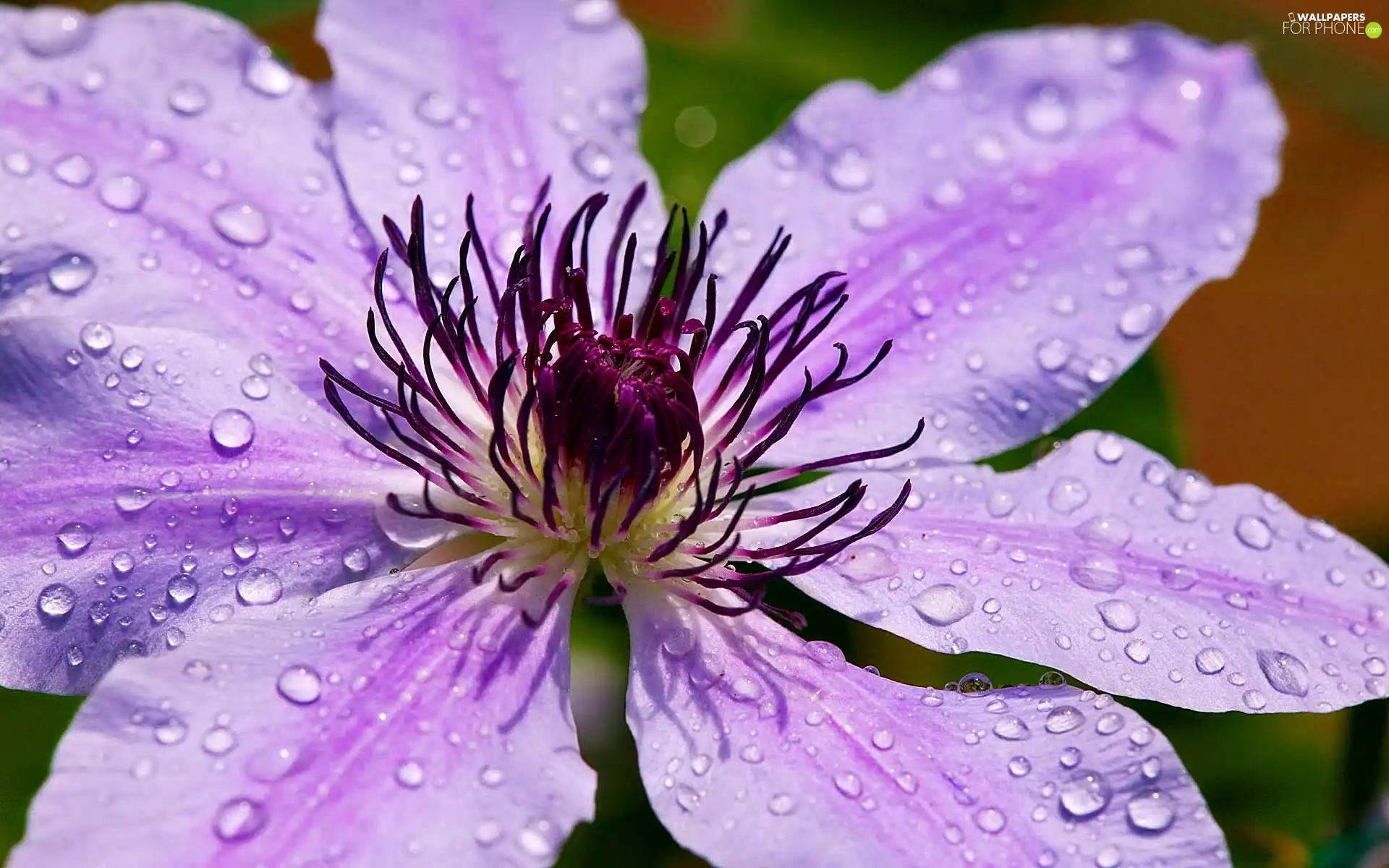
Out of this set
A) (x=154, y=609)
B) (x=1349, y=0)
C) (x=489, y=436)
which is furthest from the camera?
(x=1349, y=0)

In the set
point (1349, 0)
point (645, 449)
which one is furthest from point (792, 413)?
point (1349, 0)

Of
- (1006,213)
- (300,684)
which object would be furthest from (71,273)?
(1006,213)

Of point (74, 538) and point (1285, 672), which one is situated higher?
point (1285, 672)

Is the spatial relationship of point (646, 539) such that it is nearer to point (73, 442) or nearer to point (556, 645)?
point (556, 645)

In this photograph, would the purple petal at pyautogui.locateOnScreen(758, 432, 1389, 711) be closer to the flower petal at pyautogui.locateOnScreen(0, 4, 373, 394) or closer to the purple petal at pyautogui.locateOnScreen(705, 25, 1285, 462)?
the purple petal at pyautogui.locateOnScreen(705, 25, 1285, 462)

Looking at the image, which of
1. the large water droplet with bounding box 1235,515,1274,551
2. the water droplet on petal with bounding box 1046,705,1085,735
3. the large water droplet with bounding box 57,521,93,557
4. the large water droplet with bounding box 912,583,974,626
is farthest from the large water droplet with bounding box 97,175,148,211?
the large water droplet with bounding box 1235,515,1274,551

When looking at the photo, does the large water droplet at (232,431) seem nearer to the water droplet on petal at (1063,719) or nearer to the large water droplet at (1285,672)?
the water droplet on petal at (1063,719)

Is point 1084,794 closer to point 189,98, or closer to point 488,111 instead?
point 488,111
